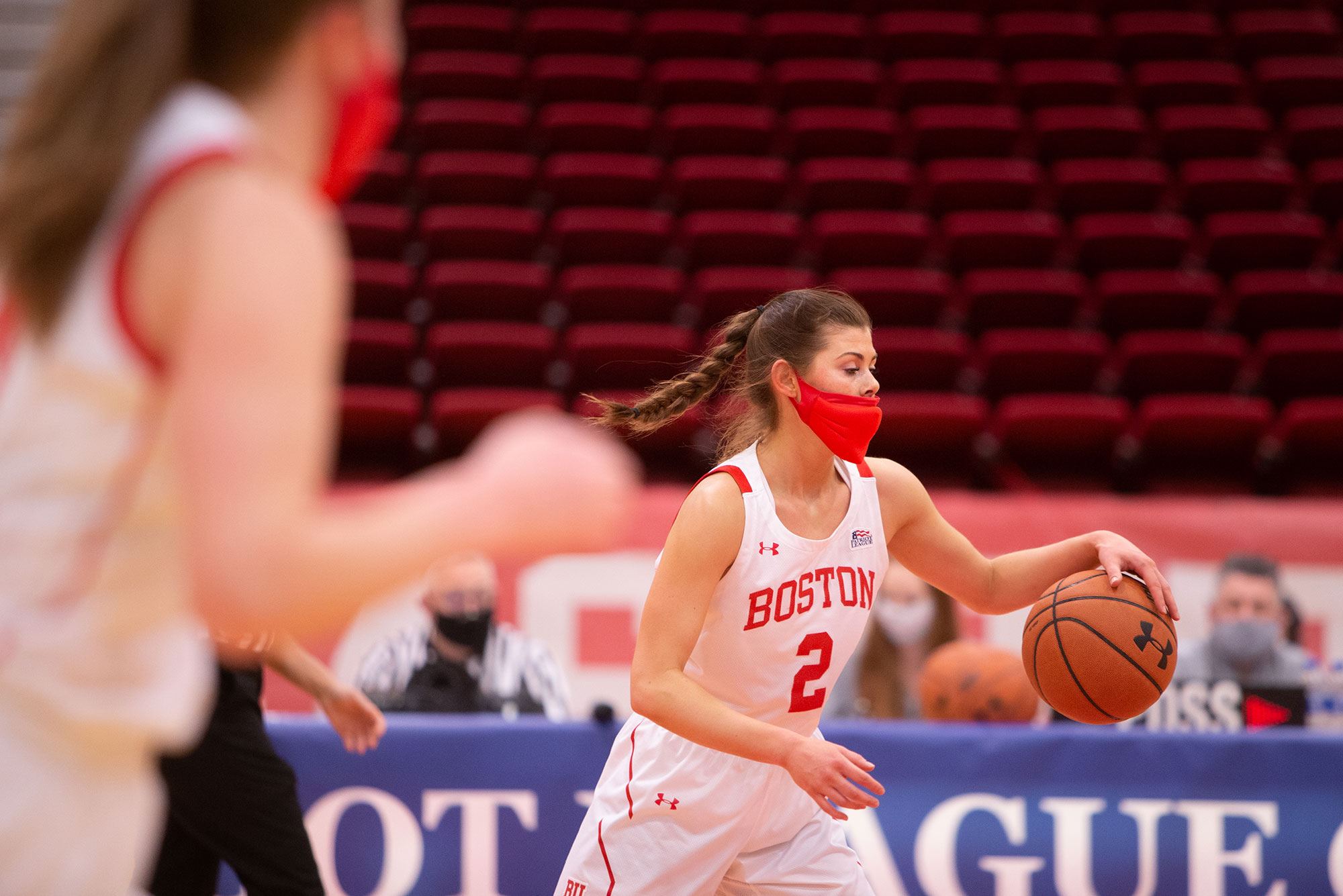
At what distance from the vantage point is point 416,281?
8.46 meters

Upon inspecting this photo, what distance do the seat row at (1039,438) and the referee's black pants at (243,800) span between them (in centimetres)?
358

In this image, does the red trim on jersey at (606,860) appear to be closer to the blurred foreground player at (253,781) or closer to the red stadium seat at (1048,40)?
the blurred foreground player at (253,781)

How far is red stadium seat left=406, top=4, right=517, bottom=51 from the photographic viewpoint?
10656 millimetres

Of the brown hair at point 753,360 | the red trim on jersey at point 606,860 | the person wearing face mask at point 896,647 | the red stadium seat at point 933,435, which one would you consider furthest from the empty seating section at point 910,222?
the red trim on jersey at point 606,860

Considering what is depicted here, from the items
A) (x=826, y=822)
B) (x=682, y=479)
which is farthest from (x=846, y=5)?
(x=826, y=822)

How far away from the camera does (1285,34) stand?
10641 millimetres

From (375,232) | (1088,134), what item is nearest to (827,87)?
(1088,134)

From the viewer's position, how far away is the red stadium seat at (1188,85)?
33.5 feet

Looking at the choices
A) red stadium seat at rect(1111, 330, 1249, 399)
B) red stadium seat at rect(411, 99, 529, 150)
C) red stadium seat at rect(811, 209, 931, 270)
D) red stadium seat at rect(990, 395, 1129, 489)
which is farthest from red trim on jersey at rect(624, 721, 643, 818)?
red stadium seat at rect(411, 99, 529, 150)

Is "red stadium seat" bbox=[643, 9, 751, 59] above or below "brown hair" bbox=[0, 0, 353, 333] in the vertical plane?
above

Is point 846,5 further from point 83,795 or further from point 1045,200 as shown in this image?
point 83,795

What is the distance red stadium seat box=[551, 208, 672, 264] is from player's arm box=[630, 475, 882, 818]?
579 cm

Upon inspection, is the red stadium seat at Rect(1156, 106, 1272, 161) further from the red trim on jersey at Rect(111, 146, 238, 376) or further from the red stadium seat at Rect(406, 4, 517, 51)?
the red trim on jersey at Rect(111, 146, 238, 376)

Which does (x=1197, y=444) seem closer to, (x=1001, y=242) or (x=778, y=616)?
(x=1001, y=242)
